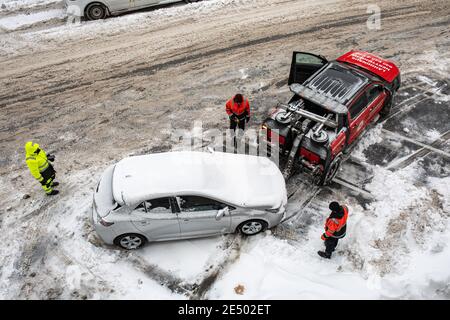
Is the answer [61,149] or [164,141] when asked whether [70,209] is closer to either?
[61,149]

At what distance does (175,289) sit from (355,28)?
39.8 ft

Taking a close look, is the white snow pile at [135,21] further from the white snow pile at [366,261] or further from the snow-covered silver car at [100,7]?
the white snow pile at [366,261]

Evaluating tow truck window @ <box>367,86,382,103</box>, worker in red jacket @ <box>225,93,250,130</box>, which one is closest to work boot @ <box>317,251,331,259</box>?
worker in red jacket @ <box>225,93,250,130</box>

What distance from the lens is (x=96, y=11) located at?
47.5 feet

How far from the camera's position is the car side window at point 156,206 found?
21.1ft

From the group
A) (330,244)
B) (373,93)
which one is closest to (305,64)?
(373,93)

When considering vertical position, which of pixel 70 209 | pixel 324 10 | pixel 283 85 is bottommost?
pixel 70 209

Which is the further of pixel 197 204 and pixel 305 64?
pixel 305 64

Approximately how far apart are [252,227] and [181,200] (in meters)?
1.65

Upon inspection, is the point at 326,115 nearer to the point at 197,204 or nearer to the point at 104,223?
the point at 197,204

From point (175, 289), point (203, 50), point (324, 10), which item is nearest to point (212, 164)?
point (175, 289)

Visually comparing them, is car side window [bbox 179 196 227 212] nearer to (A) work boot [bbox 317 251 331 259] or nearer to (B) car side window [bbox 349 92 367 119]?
(A) work boot [bbox 317 251 331 259]
